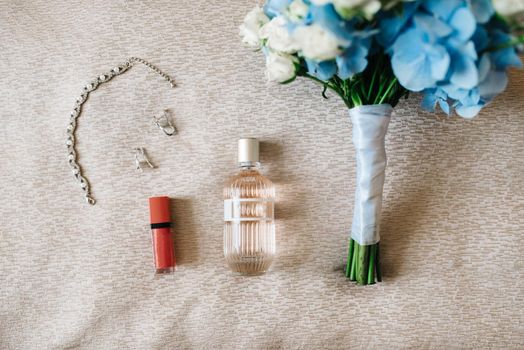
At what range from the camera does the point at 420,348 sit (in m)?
0.88

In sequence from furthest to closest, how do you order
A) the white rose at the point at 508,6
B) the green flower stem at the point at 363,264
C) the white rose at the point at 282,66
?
the green flower stem at the point at 363,264, the white rose at the point at 282,66, the white rose at the point at 508,6

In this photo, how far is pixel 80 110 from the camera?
0.91 meters

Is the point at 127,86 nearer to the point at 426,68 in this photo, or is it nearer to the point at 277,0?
the point at 277,0

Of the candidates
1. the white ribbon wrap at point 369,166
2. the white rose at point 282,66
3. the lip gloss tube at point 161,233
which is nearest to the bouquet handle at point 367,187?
the white ribbon wrap at point 369,166

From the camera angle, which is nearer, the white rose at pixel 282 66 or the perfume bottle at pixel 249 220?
the white rose at pixel 282 66

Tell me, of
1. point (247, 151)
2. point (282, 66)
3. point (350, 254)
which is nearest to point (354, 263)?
point (350, 254)

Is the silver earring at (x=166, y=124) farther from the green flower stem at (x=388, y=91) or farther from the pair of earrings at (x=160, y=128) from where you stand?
the green flower stem at (x=388, y=91)

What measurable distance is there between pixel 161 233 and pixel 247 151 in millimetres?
221

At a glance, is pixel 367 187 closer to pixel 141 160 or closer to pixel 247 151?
pixel 247 151

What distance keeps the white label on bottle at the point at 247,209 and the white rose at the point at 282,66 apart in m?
0.24

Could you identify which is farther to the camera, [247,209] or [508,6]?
[247,209]

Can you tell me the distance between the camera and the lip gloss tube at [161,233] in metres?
0.85

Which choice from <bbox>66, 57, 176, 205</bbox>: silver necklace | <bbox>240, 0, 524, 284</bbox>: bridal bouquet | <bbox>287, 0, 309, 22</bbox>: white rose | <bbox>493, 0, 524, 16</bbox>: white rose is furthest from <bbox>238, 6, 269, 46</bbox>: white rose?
<bbox>493, 0, 524, 16</bbox>: white rose

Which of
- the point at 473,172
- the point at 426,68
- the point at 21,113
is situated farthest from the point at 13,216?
the point at 473,172
